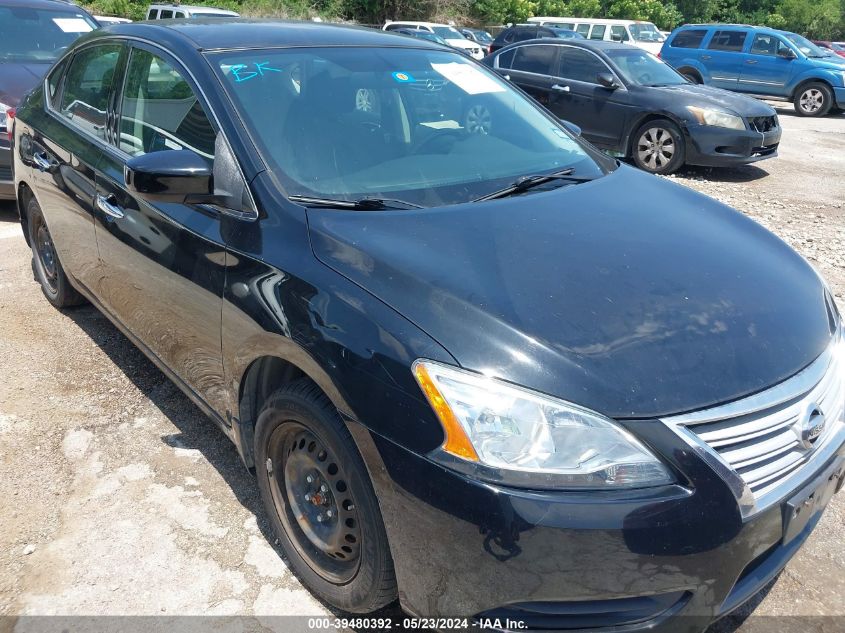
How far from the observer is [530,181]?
2.87m

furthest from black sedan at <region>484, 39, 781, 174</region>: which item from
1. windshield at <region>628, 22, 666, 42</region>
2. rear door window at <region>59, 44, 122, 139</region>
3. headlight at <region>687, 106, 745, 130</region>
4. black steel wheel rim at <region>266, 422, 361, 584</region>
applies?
windshield at <region>628, 22, 666, 42</region>

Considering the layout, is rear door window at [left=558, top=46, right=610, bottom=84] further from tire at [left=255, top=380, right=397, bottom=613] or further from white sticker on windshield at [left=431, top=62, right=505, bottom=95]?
tire at [left=255, top=380, right=397, bottom=613]

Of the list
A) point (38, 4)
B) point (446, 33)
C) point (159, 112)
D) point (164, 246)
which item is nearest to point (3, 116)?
point (38, 4)

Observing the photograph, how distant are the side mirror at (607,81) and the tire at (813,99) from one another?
860 centimetres

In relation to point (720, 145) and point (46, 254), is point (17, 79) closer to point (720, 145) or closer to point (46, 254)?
point (46, 254)

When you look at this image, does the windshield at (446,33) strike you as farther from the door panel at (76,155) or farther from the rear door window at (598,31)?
the door panel at (76,155)

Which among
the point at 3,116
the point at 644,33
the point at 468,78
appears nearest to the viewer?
the point at 468,78

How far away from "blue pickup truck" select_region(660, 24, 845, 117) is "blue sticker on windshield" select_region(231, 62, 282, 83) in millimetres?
16119

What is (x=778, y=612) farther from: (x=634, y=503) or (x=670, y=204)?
(x=670, y=204)

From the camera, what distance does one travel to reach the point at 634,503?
5.70 ft

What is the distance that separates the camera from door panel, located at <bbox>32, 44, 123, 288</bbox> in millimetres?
3543

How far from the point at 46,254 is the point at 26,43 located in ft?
12.4

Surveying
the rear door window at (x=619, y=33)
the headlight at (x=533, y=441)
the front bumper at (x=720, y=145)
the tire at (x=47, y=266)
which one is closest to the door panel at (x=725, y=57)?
the rear door window at (x=619, y=33)

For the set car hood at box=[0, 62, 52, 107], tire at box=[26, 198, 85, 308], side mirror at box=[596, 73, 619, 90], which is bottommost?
tire at box=[26, 198, 85, 308]
